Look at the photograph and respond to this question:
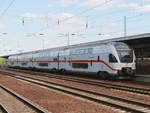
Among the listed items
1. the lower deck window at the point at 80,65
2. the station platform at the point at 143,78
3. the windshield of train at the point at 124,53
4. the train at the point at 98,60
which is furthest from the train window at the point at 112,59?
the lower deck window at the point at 80,65

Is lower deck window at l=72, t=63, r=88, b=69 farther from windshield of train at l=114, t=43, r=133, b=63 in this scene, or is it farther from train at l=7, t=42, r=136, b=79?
windshield of train at l=114, t=43, r=133, b=63

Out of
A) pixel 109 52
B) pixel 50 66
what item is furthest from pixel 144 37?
pixel 50 66

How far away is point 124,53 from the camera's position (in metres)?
21.4

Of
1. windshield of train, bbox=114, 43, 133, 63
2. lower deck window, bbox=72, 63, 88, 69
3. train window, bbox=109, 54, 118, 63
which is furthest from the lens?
lower deck window, bbox=72, 63, 88, 69

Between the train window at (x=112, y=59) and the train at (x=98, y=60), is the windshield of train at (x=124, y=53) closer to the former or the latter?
the train at (x=98, y=60)

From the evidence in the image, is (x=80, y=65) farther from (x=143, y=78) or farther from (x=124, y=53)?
(x=143, y=78)

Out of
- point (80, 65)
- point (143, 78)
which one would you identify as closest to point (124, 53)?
point (143, 78)

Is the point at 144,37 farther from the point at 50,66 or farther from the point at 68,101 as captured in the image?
the point at 50,66

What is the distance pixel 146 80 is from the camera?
2106 cm

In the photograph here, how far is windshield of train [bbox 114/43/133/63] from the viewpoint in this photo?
69.4 feet

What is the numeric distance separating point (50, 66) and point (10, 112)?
25664 mm

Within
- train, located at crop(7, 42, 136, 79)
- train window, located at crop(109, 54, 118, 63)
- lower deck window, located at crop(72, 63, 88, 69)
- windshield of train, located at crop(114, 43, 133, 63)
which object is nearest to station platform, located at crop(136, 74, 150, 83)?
train, located at crop(7, 42, 136, 79)

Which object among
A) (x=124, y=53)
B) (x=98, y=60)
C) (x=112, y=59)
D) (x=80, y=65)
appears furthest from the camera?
(x=80, y=65)

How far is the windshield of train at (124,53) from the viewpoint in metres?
21.1
